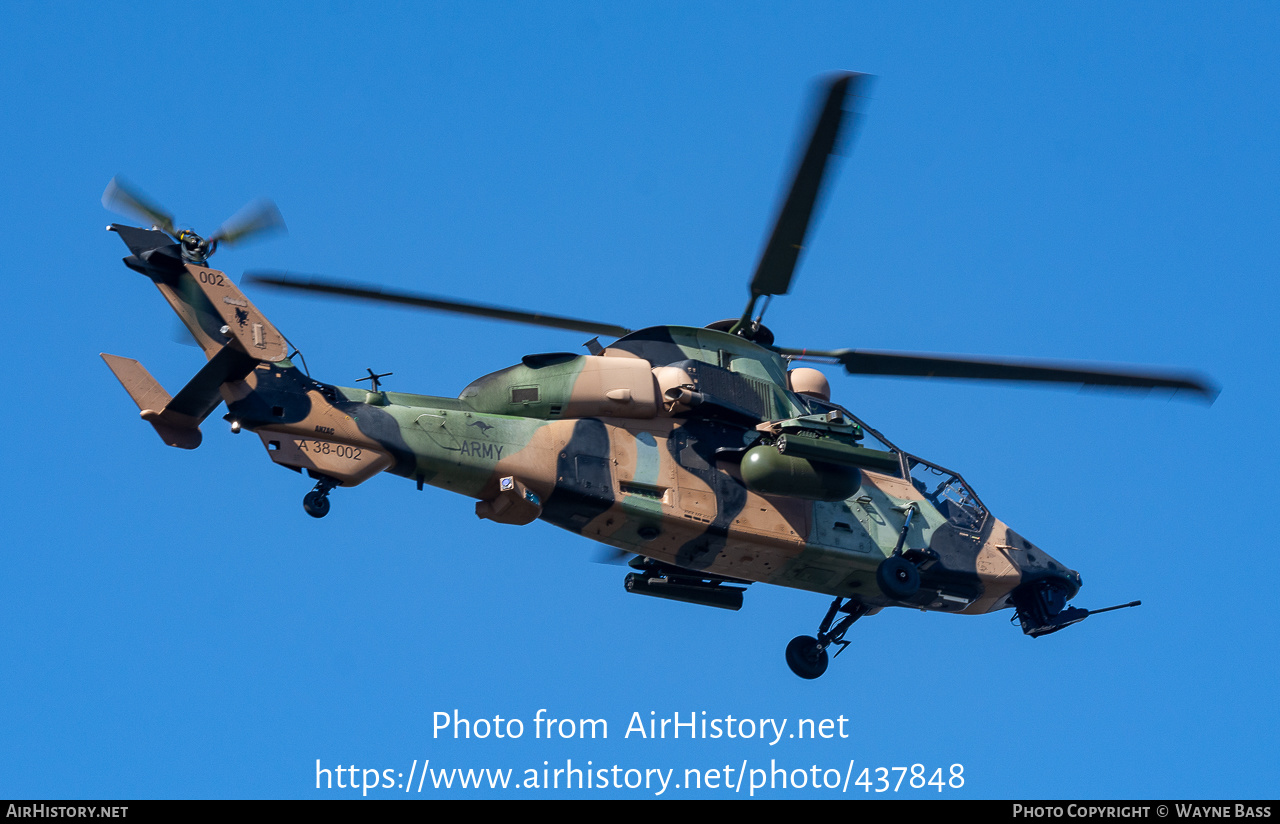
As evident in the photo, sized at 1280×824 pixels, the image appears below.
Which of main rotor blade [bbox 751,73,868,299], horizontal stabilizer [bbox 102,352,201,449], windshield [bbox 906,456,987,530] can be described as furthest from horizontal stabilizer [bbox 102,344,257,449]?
windshield [bbox 906,456,987,530]

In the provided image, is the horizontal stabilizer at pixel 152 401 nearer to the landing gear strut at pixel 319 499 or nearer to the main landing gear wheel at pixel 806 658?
the landing gear strut at pixel 319 499

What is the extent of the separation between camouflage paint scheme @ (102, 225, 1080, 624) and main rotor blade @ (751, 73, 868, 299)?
141cm

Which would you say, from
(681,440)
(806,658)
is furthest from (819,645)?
(681,440)

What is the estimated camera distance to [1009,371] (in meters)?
19.7

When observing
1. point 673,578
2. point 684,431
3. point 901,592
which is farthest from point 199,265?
point 901,592

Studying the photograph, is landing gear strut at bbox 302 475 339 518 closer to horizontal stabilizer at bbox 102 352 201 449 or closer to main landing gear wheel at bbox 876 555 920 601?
horizontal stabilizer at bbox 102 352 201 449

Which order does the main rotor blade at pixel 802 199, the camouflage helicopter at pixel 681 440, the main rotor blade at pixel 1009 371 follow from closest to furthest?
the main rotor blade at pixel 802 199
the camouflage helicopter at pixel 681 440
the main rotor blade at pixel 1009 371

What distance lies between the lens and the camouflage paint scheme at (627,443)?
1650 centimetres

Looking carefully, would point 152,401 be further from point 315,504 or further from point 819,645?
point 819,645

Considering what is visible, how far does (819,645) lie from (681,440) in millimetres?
4648

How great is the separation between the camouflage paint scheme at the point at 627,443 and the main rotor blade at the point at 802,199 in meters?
1.41

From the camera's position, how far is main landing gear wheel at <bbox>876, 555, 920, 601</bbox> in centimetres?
1966

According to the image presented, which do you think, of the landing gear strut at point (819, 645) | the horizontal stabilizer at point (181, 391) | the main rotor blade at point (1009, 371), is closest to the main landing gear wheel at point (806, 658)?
the landing gear strut at point (819, 645)
